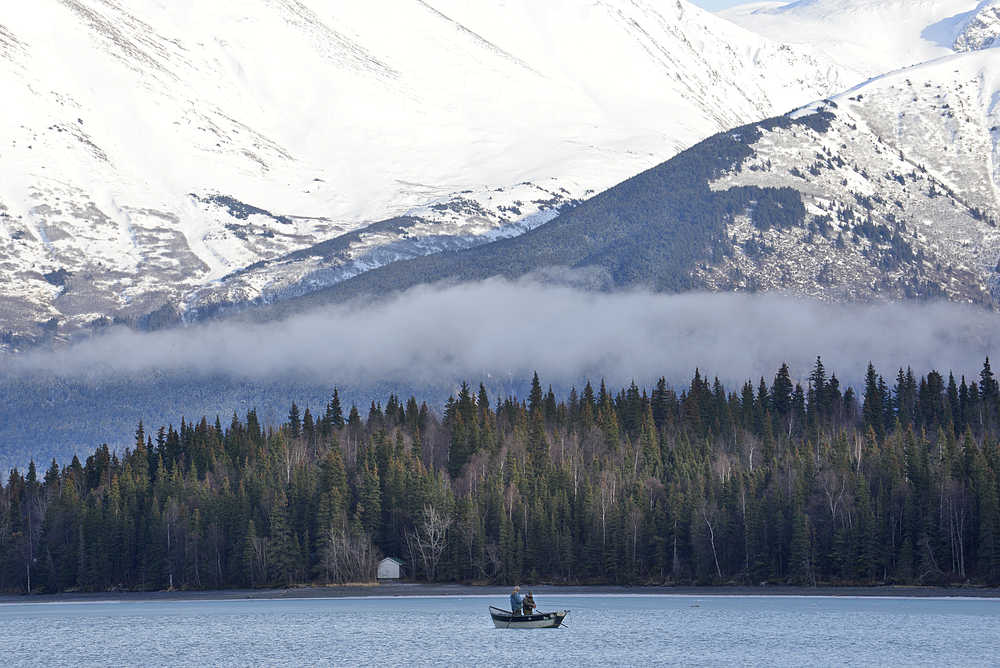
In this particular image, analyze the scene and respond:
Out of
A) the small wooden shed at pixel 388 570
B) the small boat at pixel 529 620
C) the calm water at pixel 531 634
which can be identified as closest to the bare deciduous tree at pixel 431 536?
the small wooden shed at pixel 388 570

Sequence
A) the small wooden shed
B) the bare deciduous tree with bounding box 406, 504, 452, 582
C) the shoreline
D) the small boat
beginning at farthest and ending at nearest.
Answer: the small wooden shed
the bare deciduous tree with bounding box 406, 504, 452, 582
the shoreline
the small boat

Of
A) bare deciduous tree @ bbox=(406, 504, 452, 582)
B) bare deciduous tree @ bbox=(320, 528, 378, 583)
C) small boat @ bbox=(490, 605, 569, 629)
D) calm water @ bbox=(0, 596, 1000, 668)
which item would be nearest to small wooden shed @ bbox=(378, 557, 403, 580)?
bare deciduous tree @ bbox=(320, 528, 378, 583)

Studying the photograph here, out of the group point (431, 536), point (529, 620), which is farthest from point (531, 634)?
point (431, 536)

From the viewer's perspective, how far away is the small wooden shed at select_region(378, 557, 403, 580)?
198 m

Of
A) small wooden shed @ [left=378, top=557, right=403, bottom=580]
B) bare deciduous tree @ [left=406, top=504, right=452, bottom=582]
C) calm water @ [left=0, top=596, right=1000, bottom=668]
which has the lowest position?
calm water @ [left=0, top=596, right=1000, bottom=668]

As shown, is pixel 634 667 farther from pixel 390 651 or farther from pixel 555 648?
pixel 390 651

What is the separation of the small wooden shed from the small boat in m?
47.5

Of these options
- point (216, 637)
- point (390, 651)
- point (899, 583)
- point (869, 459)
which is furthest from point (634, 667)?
point (869, 459)

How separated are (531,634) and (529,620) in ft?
6.28

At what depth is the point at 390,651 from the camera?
5472 inches

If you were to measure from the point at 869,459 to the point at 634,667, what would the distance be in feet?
272

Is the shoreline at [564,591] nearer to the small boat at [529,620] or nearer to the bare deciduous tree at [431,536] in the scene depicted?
the bare deciduous tree at [431,536]

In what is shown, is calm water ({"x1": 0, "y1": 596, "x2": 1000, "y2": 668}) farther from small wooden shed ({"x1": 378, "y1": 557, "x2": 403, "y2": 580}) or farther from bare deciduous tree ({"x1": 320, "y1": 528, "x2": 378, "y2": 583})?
small wooden shed ({"x1": 378, "y1": 557, "x2": 403, "y2": 580})

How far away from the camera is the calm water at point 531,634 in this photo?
132500mm
